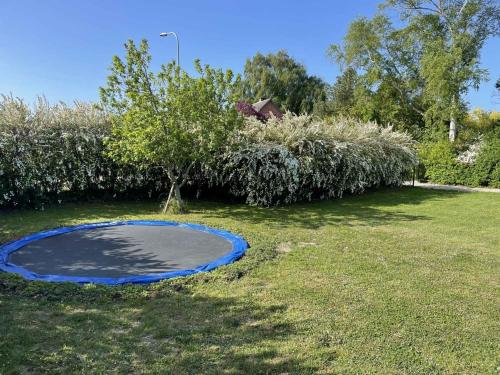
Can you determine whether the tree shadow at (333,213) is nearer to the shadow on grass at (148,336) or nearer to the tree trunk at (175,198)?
the tree trunk at (175,198)

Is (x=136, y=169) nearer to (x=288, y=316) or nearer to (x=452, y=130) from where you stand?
(x=288, y=316)

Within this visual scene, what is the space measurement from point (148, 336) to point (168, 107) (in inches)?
182

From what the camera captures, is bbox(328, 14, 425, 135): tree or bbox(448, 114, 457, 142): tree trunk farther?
bbox(328, 14, 425, 135): tree

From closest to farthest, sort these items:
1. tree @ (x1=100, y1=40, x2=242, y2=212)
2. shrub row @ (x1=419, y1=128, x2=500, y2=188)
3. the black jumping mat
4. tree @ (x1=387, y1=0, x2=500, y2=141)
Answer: the black jumping mat
tree @ (x1=100, y1=40, x2=242, y2=212)
shrub row @ (x1=419, y1=128, x2=500, y2=188)
tree @ (x1=387, y1=0, x2=500, y2=141)

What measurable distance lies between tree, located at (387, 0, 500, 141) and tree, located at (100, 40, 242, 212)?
11.1 metres

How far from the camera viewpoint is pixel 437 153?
13031 mm

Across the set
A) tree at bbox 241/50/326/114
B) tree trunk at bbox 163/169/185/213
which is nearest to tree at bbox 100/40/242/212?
tree trunk at bbox 163/169/185/213

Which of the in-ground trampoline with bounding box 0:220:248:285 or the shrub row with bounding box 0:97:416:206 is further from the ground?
the shrub row with bounding box 0:97:416:206

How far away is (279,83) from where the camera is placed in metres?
31.5

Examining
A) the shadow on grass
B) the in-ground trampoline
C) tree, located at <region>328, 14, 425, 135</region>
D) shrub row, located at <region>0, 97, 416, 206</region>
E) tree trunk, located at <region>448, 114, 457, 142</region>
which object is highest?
tree, located at <region>328, 14, 425, 135</region>

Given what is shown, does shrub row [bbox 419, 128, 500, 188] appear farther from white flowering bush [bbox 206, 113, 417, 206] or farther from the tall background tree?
white flowering bush [bbox 206, 113, 417, 206]

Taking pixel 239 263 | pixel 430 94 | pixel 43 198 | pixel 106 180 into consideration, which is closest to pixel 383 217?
pixel 239 263

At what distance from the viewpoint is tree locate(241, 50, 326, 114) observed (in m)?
31.4

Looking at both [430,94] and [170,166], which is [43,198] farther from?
[430,94]
